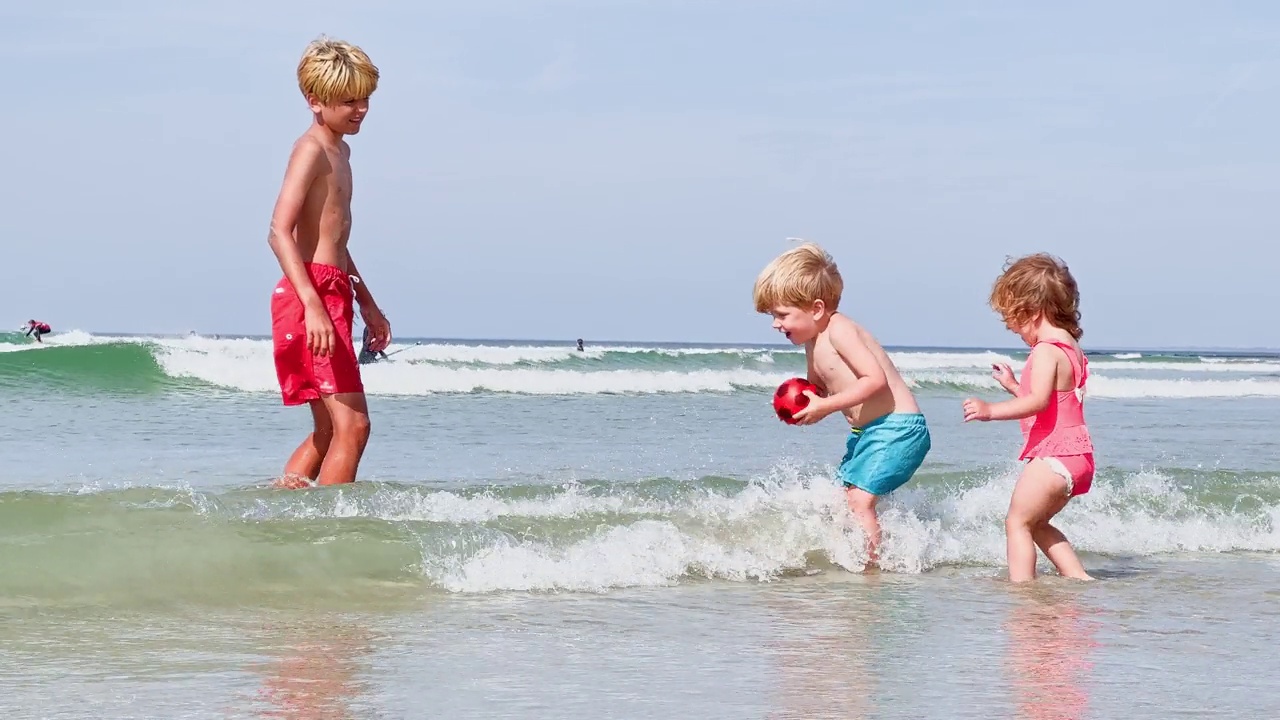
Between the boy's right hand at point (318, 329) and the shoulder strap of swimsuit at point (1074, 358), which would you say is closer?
the boy's right hand at point (318, 329)

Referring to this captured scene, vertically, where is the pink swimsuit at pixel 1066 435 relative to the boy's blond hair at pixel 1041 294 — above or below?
below

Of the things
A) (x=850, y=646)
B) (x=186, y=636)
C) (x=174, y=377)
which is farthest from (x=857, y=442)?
(x=174, y=377)

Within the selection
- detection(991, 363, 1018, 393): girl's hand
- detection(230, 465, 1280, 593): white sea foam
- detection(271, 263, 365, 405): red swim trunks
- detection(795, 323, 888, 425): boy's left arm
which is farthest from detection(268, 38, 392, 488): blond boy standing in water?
detection(991, 363, 1018, 393): girl's hand

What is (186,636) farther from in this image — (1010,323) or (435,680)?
(1010,323)

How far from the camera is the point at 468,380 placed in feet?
70.4

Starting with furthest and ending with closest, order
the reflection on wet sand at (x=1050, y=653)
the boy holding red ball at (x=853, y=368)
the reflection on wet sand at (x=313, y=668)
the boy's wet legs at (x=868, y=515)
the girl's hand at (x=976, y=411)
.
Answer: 1. the boy's wet legs at (x=868, y=515)
2. the boy holding red ball at (x=853, y=368)
3. the girl's hand at (x=976, y=411)
4. the reflection on wet sand at (x=1050, y=653)
5. the reflection on wet sand at (x=313, y=668)

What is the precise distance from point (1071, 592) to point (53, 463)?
5856 mm

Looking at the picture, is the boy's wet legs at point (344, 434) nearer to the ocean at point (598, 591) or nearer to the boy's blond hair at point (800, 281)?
the ocean at point (598, 591)

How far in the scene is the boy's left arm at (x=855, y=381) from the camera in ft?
16.3

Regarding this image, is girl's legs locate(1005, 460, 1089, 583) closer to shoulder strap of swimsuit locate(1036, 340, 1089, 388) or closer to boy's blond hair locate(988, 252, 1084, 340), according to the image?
shoulder strap of swimsuit locate(1036, 340, 1089, 388)

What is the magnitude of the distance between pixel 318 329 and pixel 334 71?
1.02m

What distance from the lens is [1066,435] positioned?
511cm

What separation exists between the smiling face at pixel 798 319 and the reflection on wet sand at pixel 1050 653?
1.30 m

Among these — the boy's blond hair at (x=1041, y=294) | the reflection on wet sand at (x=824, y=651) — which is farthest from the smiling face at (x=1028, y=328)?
the reflection on wet sand at (x=824, y=651)
